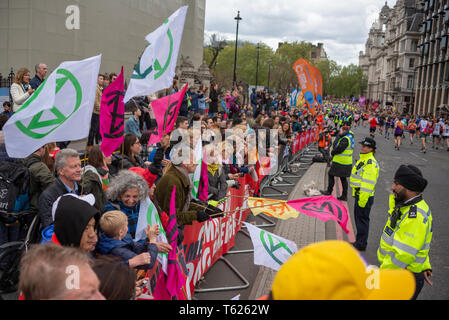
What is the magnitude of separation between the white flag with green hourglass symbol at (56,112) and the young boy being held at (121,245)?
1.02 metres

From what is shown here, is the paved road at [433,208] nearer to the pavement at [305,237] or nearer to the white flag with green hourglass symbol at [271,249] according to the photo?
the pavement at [305,237]

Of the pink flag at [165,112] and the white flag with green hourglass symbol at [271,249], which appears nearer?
the white flag with green hourglass symbol at [271,249]

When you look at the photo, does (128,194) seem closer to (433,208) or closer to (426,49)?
(433,208)

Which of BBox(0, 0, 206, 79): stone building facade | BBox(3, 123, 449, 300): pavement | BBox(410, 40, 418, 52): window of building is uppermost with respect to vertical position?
BBox(410, 40, 418, 52): window of building

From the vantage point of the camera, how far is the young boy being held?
3.34m

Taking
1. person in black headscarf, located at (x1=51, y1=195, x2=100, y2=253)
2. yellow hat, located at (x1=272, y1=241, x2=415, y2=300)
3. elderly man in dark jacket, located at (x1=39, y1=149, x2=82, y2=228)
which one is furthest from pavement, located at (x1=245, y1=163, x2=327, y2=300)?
yellow hat, located at (x1=272, y1=241, x2=415, y2=300)

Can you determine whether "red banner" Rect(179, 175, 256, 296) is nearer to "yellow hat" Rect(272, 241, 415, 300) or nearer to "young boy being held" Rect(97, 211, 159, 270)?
"young boy being held" Rect(97, 211, 159, 270)

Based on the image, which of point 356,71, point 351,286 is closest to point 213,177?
point 351,286

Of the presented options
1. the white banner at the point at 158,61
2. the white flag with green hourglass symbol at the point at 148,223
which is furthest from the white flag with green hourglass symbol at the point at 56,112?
the white flag with green hourglass symbol at the point at 148,223

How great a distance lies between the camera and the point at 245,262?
623 centimetres

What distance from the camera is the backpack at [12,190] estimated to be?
4570 mm

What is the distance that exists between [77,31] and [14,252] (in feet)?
49.6

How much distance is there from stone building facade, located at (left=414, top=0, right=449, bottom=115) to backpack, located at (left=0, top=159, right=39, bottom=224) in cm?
5776

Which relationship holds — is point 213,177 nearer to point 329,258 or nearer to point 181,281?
point 181,281
